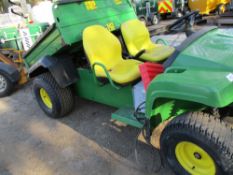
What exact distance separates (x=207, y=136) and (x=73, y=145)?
5.11 feet

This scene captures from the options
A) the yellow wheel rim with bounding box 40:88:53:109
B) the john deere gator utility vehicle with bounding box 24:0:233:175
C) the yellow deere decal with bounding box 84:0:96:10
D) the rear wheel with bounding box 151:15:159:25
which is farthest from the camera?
the rear wheel with bounding box 151:15:159:25

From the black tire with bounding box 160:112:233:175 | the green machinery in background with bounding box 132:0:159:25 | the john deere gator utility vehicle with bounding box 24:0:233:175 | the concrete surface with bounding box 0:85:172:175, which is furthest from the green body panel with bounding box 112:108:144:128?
the green machinery in background with bounding box 132:0:159:25

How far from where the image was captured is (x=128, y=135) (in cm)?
272

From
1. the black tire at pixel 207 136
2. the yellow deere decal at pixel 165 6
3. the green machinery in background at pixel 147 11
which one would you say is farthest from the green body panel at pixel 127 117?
the yellow deere decal at pixel 165 6

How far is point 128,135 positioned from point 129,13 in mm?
1798

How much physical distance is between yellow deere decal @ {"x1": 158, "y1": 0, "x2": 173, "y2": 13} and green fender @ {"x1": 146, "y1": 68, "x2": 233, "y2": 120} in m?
9.34

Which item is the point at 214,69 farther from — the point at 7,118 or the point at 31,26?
the point at 31,26

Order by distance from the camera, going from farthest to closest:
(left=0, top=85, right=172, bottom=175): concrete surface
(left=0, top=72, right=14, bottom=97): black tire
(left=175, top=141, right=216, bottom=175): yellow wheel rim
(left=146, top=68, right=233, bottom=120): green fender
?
1. (left=0, top=72, right=14, bottom=97): black tire
2. (left=0, top=85, right=172, bottom=175): concrete surface
3. (left=175, top=141, right=216, bottom=175): yellow wheel rim
4. (left=146, top=68, right=233, bottom=120): green fender

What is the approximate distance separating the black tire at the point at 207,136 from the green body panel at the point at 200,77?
0.13 meters

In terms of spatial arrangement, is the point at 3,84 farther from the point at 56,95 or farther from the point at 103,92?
the point at 103,92

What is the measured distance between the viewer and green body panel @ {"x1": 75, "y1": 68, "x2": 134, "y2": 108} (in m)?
2.67

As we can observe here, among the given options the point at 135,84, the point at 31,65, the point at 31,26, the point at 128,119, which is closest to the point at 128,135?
the point at 128,119

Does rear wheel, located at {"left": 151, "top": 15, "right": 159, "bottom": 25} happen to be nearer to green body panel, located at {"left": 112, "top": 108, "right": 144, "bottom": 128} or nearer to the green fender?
green body panel, located at {"left": 112, "top": 108, "right": 144, "bottom": 128}

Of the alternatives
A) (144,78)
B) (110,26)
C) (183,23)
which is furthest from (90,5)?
(144,78)
